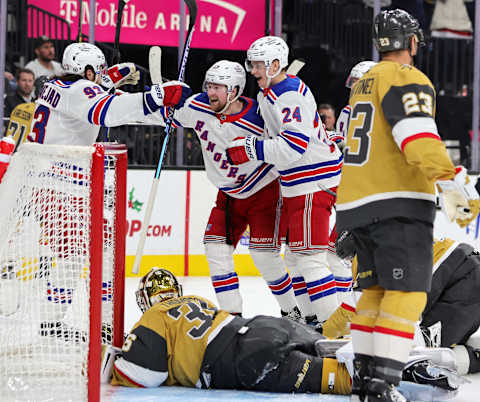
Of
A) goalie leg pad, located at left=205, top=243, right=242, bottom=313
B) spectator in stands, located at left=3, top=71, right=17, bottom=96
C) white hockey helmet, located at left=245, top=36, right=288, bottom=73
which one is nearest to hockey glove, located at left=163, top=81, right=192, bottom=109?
white hockey helmet, located at left=245, top=36, right=288, bottom=73

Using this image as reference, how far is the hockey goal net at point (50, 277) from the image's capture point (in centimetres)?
248

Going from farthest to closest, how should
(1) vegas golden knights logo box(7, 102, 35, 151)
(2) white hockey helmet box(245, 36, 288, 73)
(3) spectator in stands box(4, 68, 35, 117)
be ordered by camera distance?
1. (3) spectator in stands box(4, 68, 35, 117)
2. (1) vegas golden knights logo box(7, 102, 35, 151)
3. (2) white hockey helmet box(245, 36, 288, 73)

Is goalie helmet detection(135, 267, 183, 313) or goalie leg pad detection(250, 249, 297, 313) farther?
Answer: goalie leg pad detection(250, 249, 297, 313)

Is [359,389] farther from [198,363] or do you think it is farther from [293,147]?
[293,147]

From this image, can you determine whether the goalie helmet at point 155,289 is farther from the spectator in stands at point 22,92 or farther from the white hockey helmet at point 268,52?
the spectator in stands at point 22,92

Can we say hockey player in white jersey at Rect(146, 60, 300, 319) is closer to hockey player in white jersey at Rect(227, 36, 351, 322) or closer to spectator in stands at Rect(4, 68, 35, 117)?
hockey player in white jersey at Rect(227, 36, 351, 322)

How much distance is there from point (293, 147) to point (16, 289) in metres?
1.27

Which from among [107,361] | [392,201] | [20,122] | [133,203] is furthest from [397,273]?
[133,203]

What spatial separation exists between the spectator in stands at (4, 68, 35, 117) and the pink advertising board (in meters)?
1.10

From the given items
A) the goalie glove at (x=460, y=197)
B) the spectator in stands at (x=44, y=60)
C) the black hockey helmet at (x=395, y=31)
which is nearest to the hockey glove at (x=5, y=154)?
the black hockey helmet at (x=395, y=31)

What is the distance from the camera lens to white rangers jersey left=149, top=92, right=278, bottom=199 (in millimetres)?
3770

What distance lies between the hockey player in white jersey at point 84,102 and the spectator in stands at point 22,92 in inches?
105

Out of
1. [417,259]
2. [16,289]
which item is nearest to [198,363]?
[16,289]

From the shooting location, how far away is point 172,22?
7.40 m
